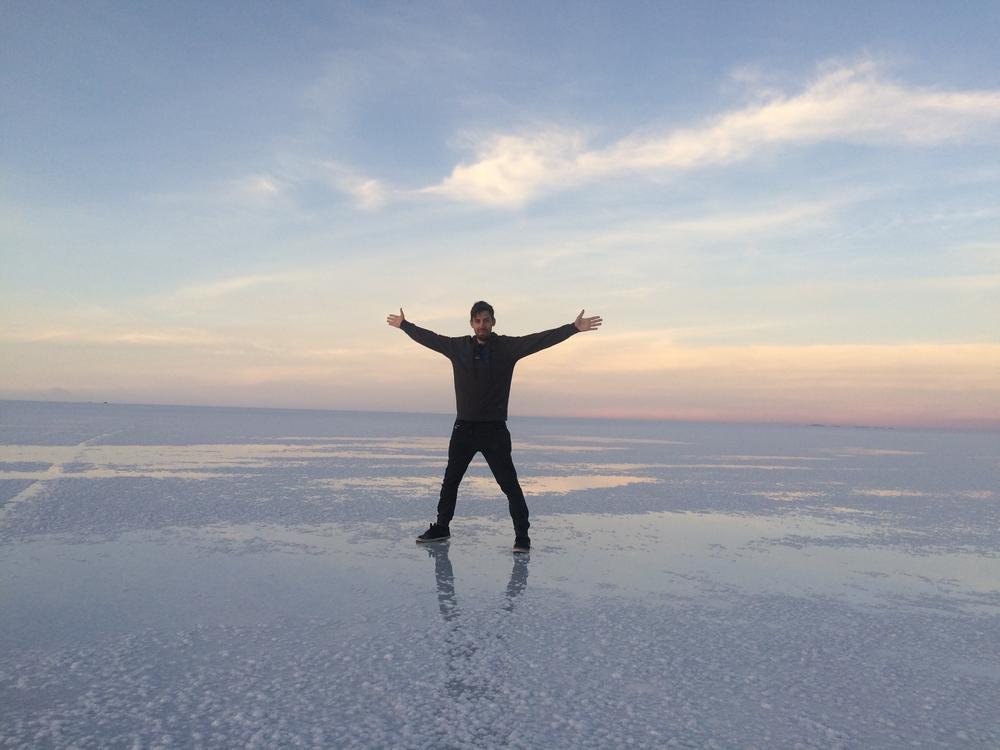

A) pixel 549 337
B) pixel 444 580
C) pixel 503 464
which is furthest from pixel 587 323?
pixel 444 580

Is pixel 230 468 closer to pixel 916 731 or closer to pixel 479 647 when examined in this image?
pixel 479 647

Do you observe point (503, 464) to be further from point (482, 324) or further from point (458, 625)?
point (458, 625)

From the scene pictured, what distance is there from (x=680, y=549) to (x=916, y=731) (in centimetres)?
318

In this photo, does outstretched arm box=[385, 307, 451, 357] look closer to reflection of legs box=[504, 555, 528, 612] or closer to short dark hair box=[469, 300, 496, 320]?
short dark hair box=[469, 300, 496, 320]

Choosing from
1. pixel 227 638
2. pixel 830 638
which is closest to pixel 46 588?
pixel 227 638

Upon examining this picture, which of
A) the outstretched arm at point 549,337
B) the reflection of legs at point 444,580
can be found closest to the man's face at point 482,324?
the outstretched arm at point 549,337

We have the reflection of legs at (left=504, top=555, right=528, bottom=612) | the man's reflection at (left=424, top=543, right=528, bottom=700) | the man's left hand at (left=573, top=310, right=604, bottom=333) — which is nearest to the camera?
the man's reflection at (left=424, top=543, right=528, bottom=700)

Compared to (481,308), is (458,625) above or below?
below

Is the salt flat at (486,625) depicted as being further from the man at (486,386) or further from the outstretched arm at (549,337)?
the outstretched arm at (549,337)

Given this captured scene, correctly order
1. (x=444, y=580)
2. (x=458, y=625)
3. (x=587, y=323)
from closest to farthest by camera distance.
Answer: (x=458, y=625), (x=444, y=580), (x=587, y=323)

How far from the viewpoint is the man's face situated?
5684 mm

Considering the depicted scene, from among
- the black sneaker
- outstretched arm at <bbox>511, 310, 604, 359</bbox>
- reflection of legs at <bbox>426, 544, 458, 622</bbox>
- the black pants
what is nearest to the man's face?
outstretched arm at <bbox>511, 310, 604, 359</bbox>

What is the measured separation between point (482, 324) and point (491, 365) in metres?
0.32

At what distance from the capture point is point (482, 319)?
5.68 metres
